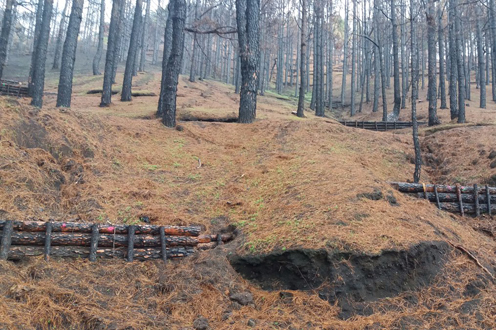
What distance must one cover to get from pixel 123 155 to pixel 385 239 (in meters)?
7.14

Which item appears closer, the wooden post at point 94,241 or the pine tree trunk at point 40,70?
the wooden post at point 94,241

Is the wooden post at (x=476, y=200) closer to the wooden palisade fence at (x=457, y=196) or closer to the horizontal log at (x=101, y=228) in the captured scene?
the wooden palisade fence at (x=457, y=196)

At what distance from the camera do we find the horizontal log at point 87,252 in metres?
5.45

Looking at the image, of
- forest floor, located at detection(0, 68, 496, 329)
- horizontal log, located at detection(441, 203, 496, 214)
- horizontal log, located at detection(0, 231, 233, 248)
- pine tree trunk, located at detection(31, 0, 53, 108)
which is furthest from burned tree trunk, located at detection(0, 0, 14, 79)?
horizontal log, located at detection(441, 203, 496, 214)

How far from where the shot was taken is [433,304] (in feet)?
18.8

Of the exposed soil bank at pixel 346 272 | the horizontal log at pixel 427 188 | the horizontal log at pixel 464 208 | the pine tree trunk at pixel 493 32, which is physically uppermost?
the pine tree trunk at pixel 493 32

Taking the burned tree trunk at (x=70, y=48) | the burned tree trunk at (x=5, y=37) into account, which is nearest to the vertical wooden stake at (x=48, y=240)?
the burned tree trunk at (x=70, y=48)

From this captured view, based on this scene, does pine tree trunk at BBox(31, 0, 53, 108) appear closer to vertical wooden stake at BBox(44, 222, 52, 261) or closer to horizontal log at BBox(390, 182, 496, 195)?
vertical wooden stake at BBox(44, 222, 52, 261)

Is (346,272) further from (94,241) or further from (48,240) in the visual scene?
(48,240)

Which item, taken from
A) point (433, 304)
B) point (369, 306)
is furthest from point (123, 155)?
point (433, 304)

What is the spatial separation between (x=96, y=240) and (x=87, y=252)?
0.74ft

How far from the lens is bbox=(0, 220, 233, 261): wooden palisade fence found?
5559 millimetres

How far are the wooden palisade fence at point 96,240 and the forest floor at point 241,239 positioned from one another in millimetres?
221

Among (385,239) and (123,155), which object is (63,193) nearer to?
(123,155)
